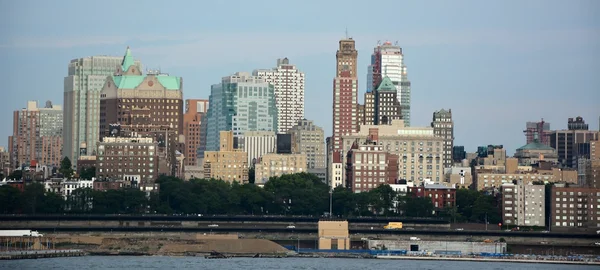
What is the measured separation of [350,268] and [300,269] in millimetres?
7138

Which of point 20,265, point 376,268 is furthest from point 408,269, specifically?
point 20,265

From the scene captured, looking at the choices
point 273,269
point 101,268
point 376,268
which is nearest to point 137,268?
point 101,268

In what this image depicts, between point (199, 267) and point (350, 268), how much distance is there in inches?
698

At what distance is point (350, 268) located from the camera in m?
197

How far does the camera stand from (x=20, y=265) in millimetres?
189750

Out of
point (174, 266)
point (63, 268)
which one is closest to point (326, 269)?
point (174, 266)

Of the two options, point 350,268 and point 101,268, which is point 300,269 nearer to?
point 350,268

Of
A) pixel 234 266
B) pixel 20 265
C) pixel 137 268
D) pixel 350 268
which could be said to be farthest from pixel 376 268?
pixel 20 265

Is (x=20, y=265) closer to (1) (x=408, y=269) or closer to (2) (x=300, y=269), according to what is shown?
(2) (x=300, y=269)

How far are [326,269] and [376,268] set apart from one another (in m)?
8.12

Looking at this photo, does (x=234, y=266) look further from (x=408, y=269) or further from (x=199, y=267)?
(x=408, y=269)

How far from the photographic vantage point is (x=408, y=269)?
19888 cm

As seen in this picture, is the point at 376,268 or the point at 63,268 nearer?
the point at 63,268

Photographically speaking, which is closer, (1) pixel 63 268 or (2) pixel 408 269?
(1) pixel 63 268
